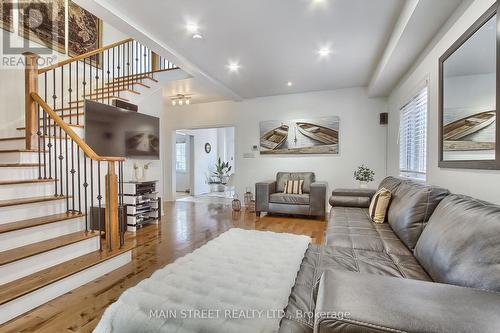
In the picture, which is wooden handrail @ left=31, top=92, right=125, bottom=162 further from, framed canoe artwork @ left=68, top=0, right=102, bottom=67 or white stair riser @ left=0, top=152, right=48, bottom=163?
framed canoe artwork @ left=68, top=0, right=102, bottom=67

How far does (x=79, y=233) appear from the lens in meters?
2.31

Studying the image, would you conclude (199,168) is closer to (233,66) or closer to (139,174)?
(139,174)

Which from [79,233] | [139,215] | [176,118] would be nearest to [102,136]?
[139,215]

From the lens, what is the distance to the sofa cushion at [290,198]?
4.16 metres

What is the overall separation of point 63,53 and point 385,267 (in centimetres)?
546

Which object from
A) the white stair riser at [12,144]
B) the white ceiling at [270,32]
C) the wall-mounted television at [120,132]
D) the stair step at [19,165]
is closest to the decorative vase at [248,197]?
the wall-mounted television at [120,132]

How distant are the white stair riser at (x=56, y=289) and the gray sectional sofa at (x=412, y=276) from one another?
1.80 m

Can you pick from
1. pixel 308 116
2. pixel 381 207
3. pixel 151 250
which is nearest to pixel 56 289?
pixel 151 250

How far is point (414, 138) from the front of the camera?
2.96 metres

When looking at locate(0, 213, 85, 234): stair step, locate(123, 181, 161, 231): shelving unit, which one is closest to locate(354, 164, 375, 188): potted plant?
locate(123, 181, 161, 231): shelving unit

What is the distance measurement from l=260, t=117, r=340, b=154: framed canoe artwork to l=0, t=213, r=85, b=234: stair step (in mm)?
3683

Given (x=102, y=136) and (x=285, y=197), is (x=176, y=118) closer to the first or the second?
(x=102, y=136)

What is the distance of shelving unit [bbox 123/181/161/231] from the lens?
Answer: 3514mm

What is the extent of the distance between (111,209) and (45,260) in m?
0.60
